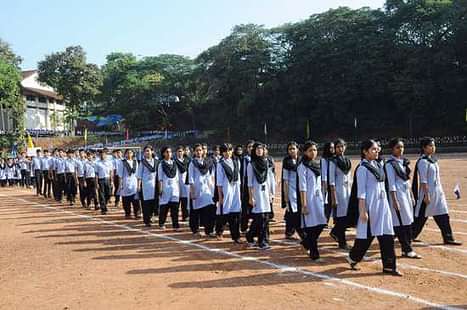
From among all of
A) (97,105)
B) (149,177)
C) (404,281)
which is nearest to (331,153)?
(404,281)

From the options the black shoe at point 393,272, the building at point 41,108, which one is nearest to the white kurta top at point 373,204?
the black shoe at point 393,272

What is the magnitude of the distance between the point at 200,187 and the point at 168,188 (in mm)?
1066

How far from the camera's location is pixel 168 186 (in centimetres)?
1041

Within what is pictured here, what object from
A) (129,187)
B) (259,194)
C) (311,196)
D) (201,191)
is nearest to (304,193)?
(311,196)

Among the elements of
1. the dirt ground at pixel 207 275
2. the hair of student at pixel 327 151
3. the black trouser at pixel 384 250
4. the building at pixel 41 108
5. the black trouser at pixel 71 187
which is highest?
the building at pixel 41 108

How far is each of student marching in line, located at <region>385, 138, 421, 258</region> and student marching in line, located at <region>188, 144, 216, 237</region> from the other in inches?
141

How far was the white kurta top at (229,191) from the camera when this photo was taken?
28.8ft

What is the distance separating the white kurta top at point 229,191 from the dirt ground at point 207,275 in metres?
0.61

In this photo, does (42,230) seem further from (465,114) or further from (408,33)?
(408,33)

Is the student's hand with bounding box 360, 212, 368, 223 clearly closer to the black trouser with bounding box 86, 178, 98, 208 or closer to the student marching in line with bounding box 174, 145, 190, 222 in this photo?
the student marching in line with bounding box 174, 145, 190, 222

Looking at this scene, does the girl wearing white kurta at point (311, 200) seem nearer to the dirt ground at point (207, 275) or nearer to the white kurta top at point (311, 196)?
the white kurta top at point (311, 196)

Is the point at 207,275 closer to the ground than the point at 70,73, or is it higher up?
closer to the ground

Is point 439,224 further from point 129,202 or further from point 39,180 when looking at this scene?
point 39,180

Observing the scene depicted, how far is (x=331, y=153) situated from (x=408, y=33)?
3728cm
